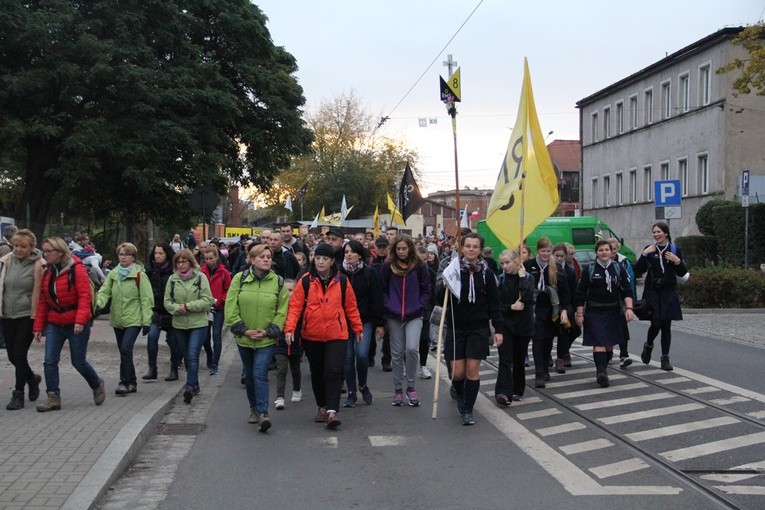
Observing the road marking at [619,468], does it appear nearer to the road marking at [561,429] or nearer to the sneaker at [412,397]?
the road marking at [561,429]

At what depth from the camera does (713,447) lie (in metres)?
7.75

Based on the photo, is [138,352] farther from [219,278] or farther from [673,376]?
[673,376]

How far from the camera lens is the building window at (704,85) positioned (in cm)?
3928

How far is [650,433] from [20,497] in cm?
527

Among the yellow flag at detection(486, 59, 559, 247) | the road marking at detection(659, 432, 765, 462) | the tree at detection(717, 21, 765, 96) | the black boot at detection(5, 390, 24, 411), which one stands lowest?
the road marking at detection(659, 432, 765, 462)

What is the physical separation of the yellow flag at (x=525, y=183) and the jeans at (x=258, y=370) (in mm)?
3323

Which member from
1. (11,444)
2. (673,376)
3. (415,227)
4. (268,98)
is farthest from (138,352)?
(415,227)

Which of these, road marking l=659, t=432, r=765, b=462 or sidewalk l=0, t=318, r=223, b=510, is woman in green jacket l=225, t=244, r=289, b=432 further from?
road marking l=659, t=432, r=765, b=462

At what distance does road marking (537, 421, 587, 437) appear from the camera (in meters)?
8.52

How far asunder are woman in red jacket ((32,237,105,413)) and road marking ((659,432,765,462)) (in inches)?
220

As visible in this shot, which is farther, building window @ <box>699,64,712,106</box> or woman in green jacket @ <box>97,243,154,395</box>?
building window @ <box>699,64,712,106</box>

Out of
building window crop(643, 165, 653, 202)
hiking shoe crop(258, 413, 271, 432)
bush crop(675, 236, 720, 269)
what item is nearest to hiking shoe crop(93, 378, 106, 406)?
hiking shoe crop(258, 413, 271, 432)

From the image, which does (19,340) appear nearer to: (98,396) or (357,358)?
(98,396)

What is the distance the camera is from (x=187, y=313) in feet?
33.8
